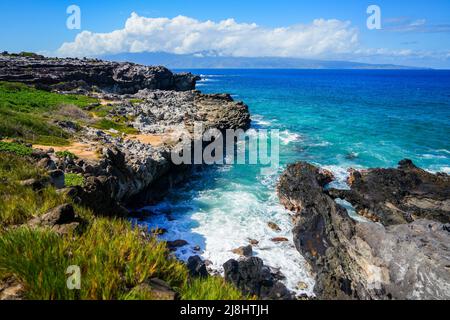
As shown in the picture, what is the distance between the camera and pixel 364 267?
44.1ft

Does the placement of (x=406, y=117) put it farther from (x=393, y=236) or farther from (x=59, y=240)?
(x=59, y=240)

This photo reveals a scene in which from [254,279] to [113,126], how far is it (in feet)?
81.0

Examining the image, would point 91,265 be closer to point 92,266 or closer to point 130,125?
point 92,266

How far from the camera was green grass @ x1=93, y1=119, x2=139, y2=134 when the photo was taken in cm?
3203

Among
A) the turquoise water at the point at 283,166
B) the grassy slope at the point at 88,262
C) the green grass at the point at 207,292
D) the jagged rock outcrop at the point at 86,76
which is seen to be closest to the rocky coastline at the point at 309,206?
the grassy slope at the point at 88,262

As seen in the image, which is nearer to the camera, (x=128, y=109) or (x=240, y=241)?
(x=240, y=241)

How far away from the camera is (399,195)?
21.9 m

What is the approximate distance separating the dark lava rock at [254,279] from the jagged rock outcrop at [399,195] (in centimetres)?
930

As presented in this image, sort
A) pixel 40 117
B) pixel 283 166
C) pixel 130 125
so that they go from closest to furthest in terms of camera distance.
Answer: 1. pixel 40 117
2. pixel 283 166
3. pixel 130 125

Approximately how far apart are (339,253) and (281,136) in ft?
102

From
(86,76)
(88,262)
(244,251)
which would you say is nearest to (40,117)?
(244,251)

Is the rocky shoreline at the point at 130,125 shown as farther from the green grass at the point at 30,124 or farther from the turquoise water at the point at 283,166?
the turquoise water at the point at 283,166

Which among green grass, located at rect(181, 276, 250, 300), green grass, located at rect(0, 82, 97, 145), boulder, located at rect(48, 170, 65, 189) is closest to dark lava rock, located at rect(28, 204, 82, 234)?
green grass, located at rect(181, 276, 250, 300)

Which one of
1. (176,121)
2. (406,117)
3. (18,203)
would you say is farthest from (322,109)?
(18,203)
